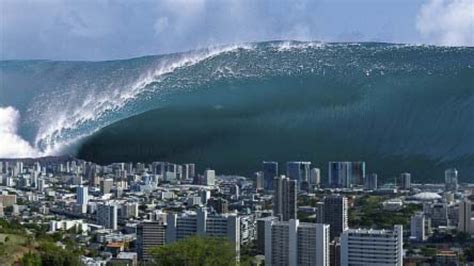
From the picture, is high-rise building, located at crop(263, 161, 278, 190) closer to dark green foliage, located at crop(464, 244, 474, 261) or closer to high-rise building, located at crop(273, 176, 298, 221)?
high-rise building, located at crop(273, 176, 298, 221)

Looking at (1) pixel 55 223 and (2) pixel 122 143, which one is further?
(2) pixel 122 143

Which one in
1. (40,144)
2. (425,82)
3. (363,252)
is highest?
(425,82)

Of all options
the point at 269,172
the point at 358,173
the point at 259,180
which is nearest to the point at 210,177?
the point at 269,172

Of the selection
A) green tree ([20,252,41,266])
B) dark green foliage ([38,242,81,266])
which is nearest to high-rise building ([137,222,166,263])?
dark green foliage ([38,242,81,266])

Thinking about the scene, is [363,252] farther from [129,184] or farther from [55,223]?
[129,184]

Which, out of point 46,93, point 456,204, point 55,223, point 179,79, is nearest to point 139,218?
point 55,223

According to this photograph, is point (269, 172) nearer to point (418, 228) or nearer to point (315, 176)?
point (315, 176)

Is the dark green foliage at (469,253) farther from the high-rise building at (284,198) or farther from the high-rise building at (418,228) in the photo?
the high-rise building at (284,198)

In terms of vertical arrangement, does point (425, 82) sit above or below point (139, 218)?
above

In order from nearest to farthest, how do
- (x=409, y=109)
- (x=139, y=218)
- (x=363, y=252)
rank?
(x=363, y=252), (x=139, y=218), (x=409, y=109)
